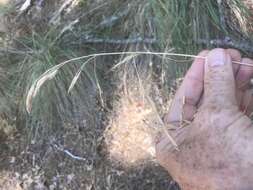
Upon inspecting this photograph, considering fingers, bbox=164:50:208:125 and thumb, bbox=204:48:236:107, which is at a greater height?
thumb, bbox=204:48:236:107

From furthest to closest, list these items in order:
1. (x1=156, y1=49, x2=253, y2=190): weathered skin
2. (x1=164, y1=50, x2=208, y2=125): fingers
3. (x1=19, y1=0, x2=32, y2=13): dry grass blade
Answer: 1. (x1=19, y1=0, x2=32, y2=13): dry grass blade
2. (x1=164, y1=50, x2=208, y2=125): fingers
3. (x1=156, y1=49, x2=253, y2=190): weathered skin

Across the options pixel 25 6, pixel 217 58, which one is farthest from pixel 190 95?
pixel 25 6

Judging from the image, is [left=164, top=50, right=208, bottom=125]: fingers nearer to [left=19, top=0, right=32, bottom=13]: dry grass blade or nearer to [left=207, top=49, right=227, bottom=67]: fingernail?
[left=207, top=49, right=227, bottom=67]: fingernail

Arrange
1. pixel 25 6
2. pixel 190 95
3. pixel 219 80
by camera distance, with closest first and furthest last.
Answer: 1. pixel 219 80
2. pixel 190 95
3. pixel 25 6

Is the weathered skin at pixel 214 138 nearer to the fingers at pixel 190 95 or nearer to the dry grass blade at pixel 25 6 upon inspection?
the fingers at pixel 190 95

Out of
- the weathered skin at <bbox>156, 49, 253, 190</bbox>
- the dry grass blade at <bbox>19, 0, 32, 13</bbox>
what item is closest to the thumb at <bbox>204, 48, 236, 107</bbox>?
the weathered skin at <bbox>156, 49, 253, 190</bbox>

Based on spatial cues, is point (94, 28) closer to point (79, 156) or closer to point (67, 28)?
point (67, 28)

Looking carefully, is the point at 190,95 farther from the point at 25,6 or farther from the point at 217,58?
the point at 25,6

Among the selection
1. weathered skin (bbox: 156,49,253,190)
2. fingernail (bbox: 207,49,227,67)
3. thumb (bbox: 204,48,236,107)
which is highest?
fingernail (bbox: 207,49,227,67)
